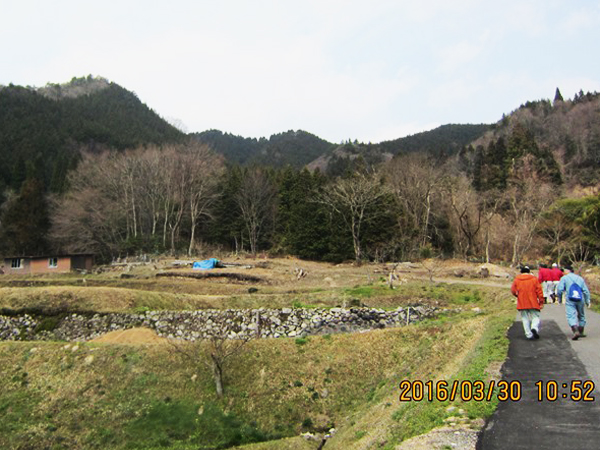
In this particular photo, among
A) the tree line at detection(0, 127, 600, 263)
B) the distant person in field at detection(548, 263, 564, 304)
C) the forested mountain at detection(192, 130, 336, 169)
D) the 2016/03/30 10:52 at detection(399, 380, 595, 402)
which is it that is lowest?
the 2016/03/30 10:52 at detection(399, 380, 595, 402)

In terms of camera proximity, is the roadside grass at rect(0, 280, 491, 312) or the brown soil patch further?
the roadside grass at rect(0, 280, 491, 312)

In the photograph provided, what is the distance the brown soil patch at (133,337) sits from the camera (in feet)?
58.2

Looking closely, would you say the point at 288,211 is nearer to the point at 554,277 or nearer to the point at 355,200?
the point at 355,200

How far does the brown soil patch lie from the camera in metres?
17.7

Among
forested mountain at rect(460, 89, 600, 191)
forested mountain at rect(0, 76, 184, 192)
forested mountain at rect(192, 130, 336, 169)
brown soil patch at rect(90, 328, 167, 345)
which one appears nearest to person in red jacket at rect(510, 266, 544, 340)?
brown soil patch at rect(90, 328, 167, 345)

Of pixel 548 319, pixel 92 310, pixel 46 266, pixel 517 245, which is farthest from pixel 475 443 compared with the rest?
pixel 46 266

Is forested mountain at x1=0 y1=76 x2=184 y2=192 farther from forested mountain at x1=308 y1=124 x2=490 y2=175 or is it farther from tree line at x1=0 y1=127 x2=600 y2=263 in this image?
forested mountain at x1=308 y1=124 x2=490 y2=175

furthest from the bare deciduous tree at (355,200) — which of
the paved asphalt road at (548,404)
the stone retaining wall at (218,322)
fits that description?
the paved asphalt road at (548,404)

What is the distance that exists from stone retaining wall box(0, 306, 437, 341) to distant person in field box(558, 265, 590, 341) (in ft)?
30.8

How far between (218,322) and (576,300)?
14.1 metres

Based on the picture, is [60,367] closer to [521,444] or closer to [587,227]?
[521,444]

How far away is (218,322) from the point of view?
1998cm

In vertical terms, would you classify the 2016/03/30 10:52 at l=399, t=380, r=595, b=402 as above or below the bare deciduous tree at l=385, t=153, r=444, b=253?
below

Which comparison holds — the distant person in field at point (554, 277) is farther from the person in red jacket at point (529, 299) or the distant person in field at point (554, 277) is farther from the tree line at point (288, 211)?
the tree line at point (288, 211)
